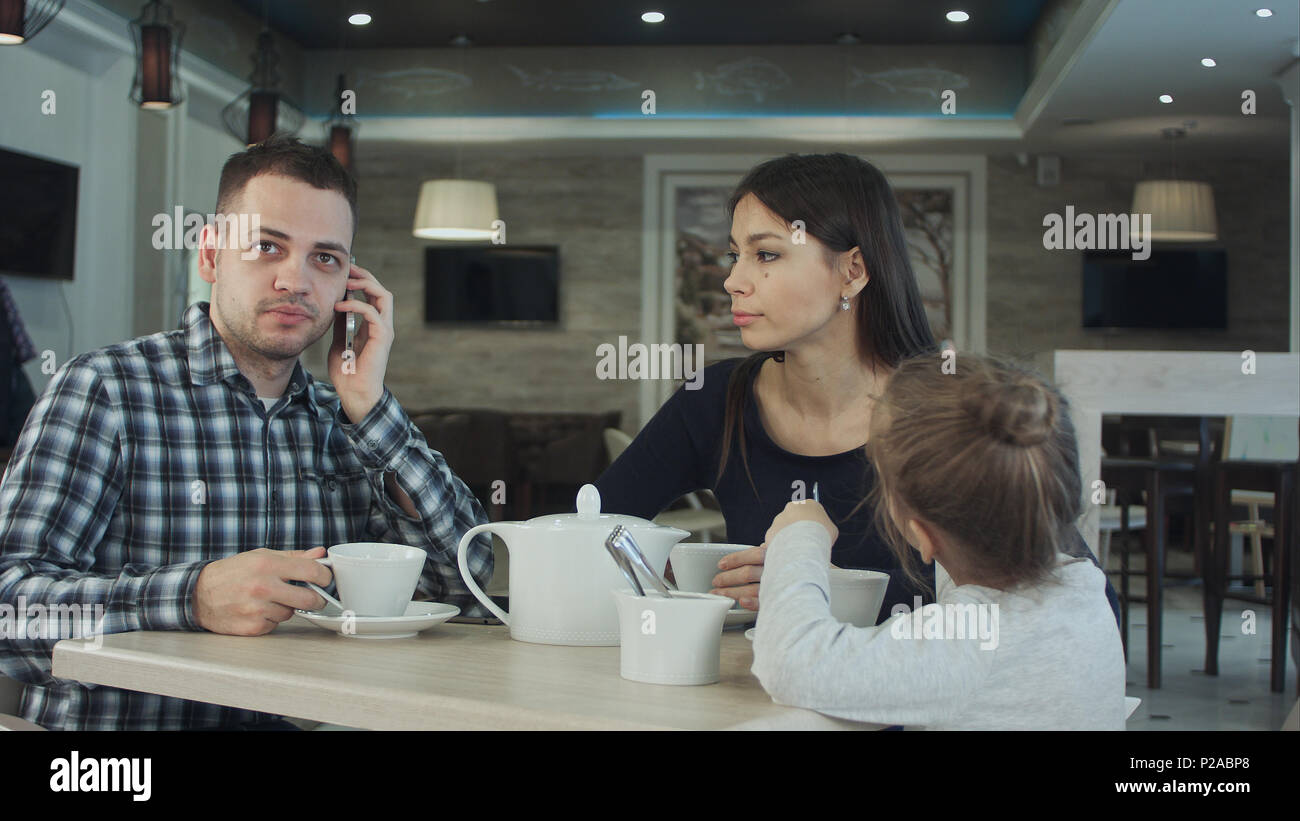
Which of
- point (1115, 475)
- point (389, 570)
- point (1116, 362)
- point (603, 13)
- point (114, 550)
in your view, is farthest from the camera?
point (603, 13)

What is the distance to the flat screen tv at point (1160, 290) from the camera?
27.5 ft

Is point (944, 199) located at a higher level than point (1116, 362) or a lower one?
higher

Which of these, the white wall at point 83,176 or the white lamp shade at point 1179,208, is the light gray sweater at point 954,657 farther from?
the white lamp shade at point 1179,208

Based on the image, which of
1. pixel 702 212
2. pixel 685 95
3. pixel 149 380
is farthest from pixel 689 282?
pixel 149 380

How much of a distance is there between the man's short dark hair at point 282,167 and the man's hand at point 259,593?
531 mm

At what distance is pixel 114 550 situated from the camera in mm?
1377

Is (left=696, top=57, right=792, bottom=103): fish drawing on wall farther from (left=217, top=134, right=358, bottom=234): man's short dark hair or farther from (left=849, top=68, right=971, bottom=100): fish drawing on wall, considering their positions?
(left=217, top=134, right=358, bottom=234): man's short dark hair

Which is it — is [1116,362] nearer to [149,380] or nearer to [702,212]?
[149,380]

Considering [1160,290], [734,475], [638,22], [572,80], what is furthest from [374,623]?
Result: [1160,290]

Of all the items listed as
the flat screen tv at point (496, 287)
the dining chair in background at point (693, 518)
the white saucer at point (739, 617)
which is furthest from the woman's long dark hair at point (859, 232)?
the flat screen tv at point (496, 287)

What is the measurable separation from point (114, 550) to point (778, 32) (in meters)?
→ 6.57

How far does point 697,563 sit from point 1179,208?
7376 millimetres

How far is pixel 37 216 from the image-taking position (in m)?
5.78

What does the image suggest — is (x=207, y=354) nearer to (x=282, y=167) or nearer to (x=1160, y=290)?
(x=282, y=167)
